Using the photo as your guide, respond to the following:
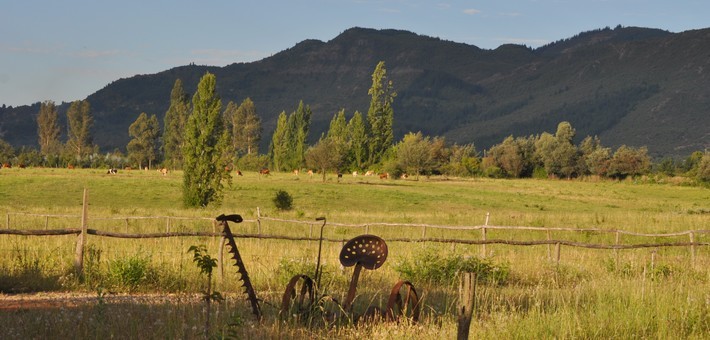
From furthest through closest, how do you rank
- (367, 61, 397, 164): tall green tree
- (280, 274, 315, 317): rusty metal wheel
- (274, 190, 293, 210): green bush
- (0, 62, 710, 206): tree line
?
(367, 61, 397, 164): tall green tree, (0, 62, 710, 206): tree line, (274, 190, 293, 210): green bush, (280, 274, 315, 317): rusty metal wheel

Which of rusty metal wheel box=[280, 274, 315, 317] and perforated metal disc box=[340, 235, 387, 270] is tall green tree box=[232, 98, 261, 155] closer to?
rusty metal wheel box=[280, 274, 315, 317]

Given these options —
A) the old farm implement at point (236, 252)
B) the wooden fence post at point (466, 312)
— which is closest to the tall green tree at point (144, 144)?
the old farm implement at point (236, 252)

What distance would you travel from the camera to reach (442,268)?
15250 mm

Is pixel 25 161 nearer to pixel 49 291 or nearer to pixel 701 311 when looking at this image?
pixel 49 291

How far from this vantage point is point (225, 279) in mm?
13703

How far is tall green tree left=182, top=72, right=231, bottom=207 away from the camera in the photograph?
135ft

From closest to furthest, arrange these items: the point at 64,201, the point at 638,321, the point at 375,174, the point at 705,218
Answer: the point at 638,321
the point at 705,218
the point at 64,201
the point at 375,174

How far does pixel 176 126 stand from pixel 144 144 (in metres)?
18.9

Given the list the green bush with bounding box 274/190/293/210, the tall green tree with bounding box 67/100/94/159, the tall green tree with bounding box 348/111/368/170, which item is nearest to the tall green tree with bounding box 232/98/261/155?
the tall green tree with bounding box 67/100/94/159

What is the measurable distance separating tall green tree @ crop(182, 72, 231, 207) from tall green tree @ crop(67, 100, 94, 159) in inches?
3899

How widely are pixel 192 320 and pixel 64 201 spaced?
39.6 metres

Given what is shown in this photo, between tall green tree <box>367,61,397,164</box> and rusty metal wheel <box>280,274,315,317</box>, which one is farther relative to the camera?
tall green tree <box>367,61,397,164</box>

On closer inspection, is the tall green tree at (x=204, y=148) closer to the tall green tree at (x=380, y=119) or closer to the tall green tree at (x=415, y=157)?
the tall green tree at (x=415, y=157)

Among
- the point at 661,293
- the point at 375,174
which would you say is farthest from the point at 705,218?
the point at 375,174
